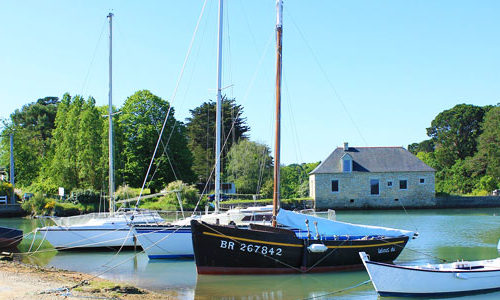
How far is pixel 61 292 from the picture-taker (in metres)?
12.9

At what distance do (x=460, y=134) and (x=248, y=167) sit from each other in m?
39.6

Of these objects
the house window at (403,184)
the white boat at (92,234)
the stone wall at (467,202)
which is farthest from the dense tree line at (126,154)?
the white boat at (92,234)

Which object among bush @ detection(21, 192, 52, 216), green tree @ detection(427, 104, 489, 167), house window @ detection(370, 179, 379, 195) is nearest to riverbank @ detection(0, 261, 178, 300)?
bush @ detection(21, 192, 52, 216)

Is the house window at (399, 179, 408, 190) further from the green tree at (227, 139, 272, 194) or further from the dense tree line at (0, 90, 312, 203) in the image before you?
the green tree at (227, 139, 272, 194)

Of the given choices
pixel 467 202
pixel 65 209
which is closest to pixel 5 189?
pixel 65 209

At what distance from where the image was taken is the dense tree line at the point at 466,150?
65562 mm

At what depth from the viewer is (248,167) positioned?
57.4 meters

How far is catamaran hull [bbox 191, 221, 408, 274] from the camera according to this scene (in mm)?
16734

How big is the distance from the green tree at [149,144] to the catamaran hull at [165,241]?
102 ft

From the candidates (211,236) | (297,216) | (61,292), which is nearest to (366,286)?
(297,216)

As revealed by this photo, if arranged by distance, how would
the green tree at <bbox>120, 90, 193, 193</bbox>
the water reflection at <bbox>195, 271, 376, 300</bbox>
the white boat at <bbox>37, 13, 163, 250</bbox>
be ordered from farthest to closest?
the green tree at <bbox>120, 90, 193, 193</bbox> → the white boat at <bbox>37, 13, 163, 250</bbox> → the water reflection at <bbox>195, 271, 376, 300</bbox>

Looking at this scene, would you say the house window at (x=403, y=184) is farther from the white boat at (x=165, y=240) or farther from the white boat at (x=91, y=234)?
the white boat at (x=165, y=240)

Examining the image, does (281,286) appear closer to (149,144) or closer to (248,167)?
(149,144)

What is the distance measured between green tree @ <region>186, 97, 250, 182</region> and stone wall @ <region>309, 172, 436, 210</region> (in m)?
13.0
